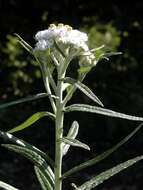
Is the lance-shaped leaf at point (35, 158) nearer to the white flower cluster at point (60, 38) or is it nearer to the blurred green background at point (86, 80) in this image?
the white flower cluster at point (60, 38)

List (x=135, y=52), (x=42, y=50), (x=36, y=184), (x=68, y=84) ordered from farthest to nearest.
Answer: (x=135, y=52)
(x=36, y=184)
(x=68, y=84)
(x=42, y=50)

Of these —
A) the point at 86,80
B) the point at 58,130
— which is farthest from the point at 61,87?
the point at 86,80

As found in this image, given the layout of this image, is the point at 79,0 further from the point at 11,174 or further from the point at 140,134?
the point at 11,174

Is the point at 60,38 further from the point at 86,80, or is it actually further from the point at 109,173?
the point at 86,80

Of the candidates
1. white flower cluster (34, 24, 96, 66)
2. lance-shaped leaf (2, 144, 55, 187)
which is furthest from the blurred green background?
white flower cluster (34, 24, 96, 66)

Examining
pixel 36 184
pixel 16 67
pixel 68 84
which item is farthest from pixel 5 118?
pixel 68 84

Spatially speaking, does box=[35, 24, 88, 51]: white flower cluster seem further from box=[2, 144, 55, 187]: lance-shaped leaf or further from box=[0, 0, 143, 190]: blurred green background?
box=[0, 0, 143, 190]: blurred green background
